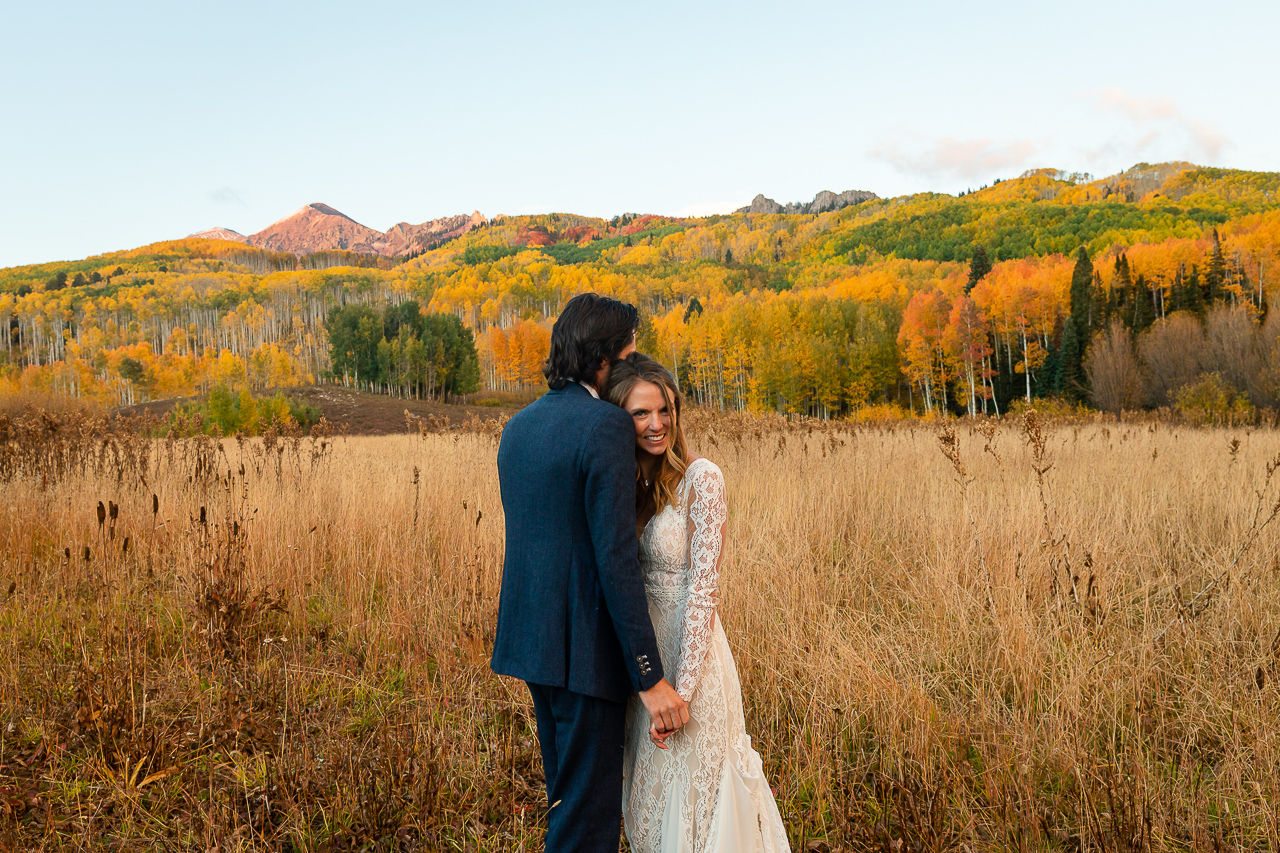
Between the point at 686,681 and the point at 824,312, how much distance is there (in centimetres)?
6301

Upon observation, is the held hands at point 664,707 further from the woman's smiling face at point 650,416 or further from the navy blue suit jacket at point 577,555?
the woman's smiling face at point 650,416

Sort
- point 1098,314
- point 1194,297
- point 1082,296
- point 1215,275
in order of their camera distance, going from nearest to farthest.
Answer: point 1194,297, point 1098,314, point 1215,275, point 1082,296

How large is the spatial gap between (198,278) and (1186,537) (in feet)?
541

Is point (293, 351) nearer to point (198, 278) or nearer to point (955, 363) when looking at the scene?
point (198, 278)

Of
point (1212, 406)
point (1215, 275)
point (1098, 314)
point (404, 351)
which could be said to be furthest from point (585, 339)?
point (404, 351)

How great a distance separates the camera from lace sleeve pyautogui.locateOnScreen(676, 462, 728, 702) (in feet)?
5.74

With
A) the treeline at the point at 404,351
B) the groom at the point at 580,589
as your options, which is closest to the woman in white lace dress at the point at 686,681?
the groom at the point at 580,589

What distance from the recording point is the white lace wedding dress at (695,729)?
175 centimetres

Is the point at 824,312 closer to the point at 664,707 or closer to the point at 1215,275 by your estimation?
the point at 1215,275

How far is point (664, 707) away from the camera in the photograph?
169 centimetres

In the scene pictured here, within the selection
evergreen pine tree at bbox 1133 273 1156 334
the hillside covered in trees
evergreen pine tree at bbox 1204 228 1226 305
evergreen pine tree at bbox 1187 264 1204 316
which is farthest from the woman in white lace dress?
evergreen pine tree at bbox 1204 228 1226 305

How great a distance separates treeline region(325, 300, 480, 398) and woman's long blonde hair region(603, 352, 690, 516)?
61.5 meters

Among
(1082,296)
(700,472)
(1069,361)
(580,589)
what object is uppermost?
(1082,296)

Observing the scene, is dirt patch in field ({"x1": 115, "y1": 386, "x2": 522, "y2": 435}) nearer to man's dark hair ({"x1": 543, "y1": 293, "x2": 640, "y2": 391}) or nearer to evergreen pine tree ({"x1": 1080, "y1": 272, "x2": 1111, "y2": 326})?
man's dark hair ({"x1": 543, "y1": 293, "x2": 640, "y2": 391})
